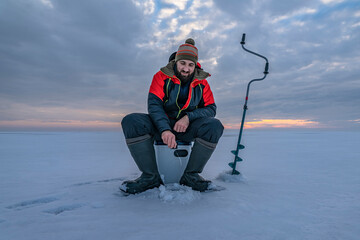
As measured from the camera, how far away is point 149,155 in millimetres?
1744

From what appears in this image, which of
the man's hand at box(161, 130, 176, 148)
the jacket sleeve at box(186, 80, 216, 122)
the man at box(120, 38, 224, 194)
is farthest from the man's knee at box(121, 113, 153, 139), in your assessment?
the jacket sleeve at box(186, 80, 216, 122)

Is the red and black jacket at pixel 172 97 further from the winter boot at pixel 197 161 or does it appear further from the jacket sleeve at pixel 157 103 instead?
the winter boot at pixel 197 161

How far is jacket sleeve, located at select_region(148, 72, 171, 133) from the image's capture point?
177 centimetres

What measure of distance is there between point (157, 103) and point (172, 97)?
0.53 ft

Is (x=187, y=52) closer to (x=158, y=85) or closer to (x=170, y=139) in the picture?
(x=158, y=85)

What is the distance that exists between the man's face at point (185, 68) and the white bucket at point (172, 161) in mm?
678

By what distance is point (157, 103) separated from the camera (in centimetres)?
188

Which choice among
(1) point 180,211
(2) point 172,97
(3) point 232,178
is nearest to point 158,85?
(2) point 172,97

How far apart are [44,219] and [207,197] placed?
3.57 ft

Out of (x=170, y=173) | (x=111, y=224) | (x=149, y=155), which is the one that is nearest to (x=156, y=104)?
(x=149, y=155)

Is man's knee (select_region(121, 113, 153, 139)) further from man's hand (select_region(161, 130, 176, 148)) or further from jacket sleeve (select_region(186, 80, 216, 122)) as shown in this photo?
jacket sleeve (select_region(186, 80, 216, 122))

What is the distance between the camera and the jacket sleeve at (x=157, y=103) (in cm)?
177

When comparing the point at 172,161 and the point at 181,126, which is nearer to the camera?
the point at 181,126

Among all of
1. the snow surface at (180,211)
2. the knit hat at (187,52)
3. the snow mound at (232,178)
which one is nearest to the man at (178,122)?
the knit hat at (187,52)
